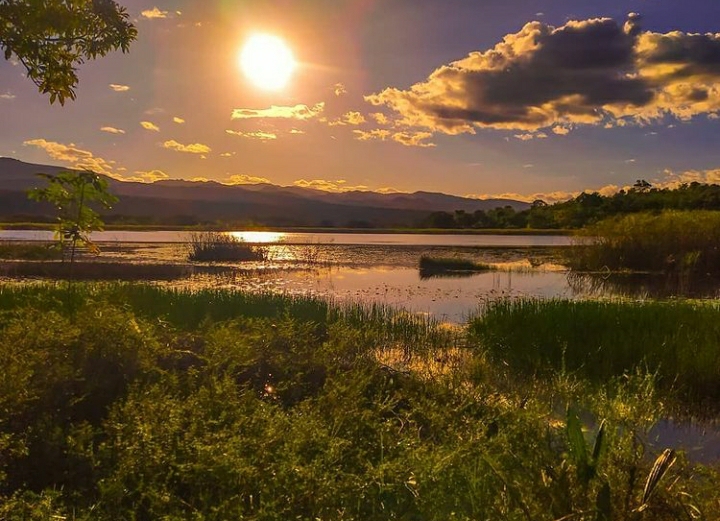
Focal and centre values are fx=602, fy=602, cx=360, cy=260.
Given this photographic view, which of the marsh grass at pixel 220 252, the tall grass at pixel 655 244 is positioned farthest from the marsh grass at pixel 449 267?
the marsh grass at pixel 220 252

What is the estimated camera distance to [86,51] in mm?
8016

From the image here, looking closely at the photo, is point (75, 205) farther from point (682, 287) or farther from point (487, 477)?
point (682, 287)

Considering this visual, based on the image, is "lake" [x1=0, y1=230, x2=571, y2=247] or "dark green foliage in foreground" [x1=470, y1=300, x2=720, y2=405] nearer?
"dark green foliage in foreground" [x1=470, y1=300, x2=720, y2=405]

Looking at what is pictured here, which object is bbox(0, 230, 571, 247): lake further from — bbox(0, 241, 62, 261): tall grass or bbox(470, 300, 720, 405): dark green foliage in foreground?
bbox(470, 300, 720, 405): dark green foliage in foreground

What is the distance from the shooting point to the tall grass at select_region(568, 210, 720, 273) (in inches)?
1131

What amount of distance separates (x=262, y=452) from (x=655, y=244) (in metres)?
30.0

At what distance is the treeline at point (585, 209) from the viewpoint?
77.9 meters

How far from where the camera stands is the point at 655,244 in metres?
30.2

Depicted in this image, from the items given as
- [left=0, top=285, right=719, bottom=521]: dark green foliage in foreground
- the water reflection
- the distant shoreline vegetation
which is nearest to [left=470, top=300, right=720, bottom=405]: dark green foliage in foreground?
[left=0, top=285, right=719, bottom=521]: dark green foliage in foreground

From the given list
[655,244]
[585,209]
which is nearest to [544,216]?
[585,209]

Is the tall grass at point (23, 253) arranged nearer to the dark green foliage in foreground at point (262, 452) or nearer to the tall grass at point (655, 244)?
the dark green foliage in foreground at point (262, 452)

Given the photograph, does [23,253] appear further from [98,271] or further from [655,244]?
[655,244]

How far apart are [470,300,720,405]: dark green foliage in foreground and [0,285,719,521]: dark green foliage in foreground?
2.93m

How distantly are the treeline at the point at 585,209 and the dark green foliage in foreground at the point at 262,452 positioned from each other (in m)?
71.0
